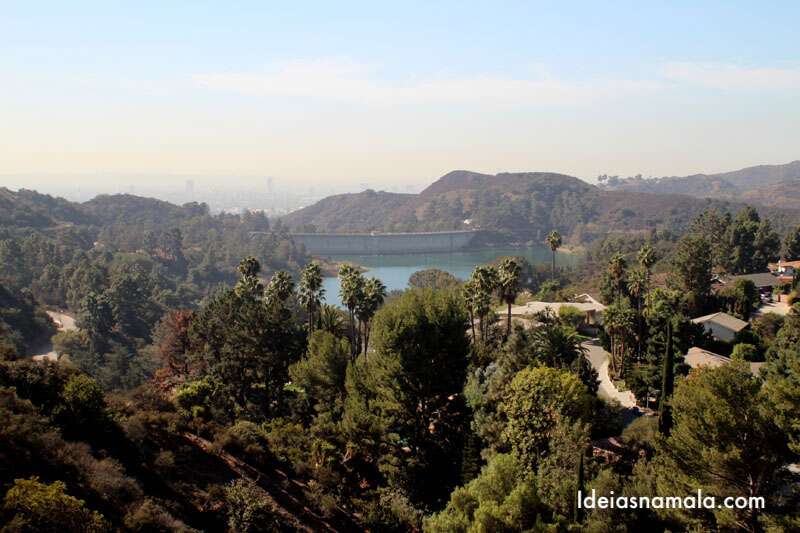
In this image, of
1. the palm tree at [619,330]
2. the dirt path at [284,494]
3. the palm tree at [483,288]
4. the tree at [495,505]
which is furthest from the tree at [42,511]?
the palm tree at [619,330]

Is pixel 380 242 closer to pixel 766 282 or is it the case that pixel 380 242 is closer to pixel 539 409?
pixel 766 282

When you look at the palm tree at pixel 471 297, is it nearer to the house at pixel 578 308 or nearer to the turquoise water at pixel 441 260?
the house at pixel 578 308

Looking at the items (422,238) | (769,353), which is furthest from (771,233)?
(422,238)

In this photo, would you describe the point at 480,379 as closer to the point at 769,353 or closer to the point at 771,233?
the point at 769,353

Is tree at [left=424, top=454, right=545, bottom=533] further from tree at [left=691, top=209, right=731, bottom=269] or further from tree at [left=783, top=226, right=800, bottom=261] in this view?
tree at [left=783, top=226, right=800, bottom=261]

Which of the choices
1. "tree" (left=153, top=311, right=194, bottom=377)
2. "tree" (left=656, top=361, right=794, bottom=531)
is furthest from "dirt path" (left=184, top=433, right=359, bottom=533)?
"tree" (left=153, top=311, right=194, bottom=377)

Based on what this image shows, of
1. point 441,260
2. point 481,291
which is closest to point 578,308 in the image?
point 481,291
